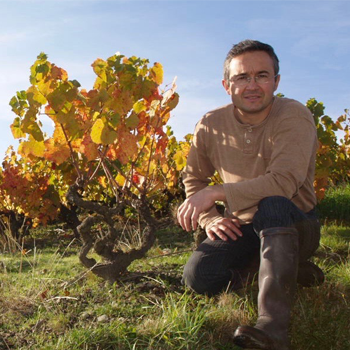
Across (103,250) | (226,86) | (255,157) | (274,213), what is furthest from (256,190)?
(103,250)

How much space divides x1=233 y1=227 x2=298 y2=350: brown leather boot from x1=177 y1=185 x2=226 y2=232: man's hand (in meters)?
0.31

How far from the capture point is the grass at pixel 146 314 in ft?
8.59

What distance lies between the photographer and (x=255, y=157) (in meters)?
3.04

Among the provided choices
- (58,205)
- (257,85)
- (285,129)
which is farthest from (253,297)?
(58,205)

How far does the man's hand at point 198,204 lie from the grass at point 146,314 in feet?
1.58

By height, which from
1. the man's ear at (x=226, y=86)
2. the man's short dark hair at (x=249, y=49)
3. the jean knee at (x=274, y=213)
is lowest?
the jean knee at (x=274, y=213)

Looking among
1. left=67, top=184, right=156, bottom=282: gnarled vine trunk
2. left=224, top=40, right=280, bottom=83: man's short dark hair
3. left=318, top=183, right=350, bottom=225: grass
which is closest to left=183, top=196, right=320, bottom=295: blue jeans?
left=67, top=184, right=156, bottom=282: gnarled vine trunk

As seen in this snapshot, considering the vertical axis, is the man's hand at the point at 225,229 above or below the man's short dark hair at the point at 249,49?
below

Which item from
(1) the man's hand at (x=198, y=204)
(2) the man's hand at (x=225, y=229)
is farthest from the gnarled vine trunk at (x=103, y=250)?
Answer: (1) the man's hand at (x=198, y=204)

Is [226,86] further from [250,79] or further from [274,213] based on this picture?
[274,213]

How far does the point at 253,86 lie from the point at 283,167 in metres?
0.55

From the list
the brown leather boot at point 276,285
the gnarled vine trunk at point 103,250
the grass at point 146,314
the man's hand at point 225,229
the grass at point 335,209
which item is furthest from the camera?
the grass at point 335,209

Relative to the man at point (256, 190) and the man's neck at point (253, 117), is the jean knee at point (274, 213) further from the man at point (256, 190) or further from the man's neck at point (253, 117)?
the man's neck at point (253, 117)

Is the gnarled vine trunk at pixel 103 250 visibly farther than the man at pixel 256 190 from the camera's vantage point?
Yes
